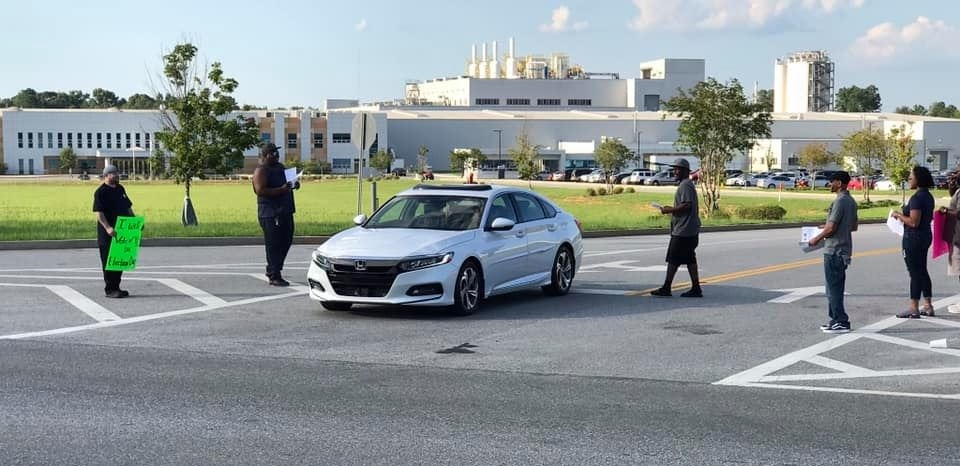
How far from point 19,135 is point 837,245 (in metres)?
136

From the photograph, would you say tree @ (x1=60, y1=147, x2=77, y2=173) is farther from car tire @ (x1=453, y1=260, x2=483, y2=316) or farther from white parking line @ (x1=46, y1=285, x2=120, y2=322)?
car tire @ (x1=453, y1=260, x2=483, y2=316)

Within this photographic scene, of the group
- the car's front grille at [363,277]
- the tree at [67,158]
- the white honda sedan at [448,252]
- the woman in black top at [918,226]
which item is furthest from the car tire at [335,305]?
the tree at [67,158]

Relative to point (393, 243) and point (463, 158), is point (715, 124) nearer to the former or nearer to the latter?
point (393, 243)

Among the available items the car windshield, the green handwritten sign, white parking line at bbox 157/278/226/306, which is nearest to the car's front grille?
the car windshield

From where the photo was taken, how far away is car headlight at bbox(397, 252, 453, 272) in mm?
12617

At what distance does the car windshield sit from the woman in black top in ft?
15.9

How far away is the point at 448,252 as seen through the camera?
12.9 meters

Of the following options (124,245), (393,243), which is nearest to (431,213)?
(393,243)

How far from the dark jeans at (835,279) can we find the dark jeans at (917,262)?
1.29 meters

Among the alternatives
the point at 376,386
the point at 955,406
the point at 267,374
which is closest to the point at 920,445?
the point at 955,406

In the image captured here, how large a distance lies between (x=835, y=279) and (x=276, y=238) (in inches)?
301

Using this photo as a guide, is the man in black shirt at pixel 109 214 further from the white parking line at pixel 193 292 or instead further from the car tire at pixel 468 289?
the car tire at pixel 468 289

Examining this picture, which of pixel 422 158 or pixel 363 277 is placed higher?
pixel 422 158

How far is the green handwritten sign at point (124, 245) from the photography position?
1467 cm
